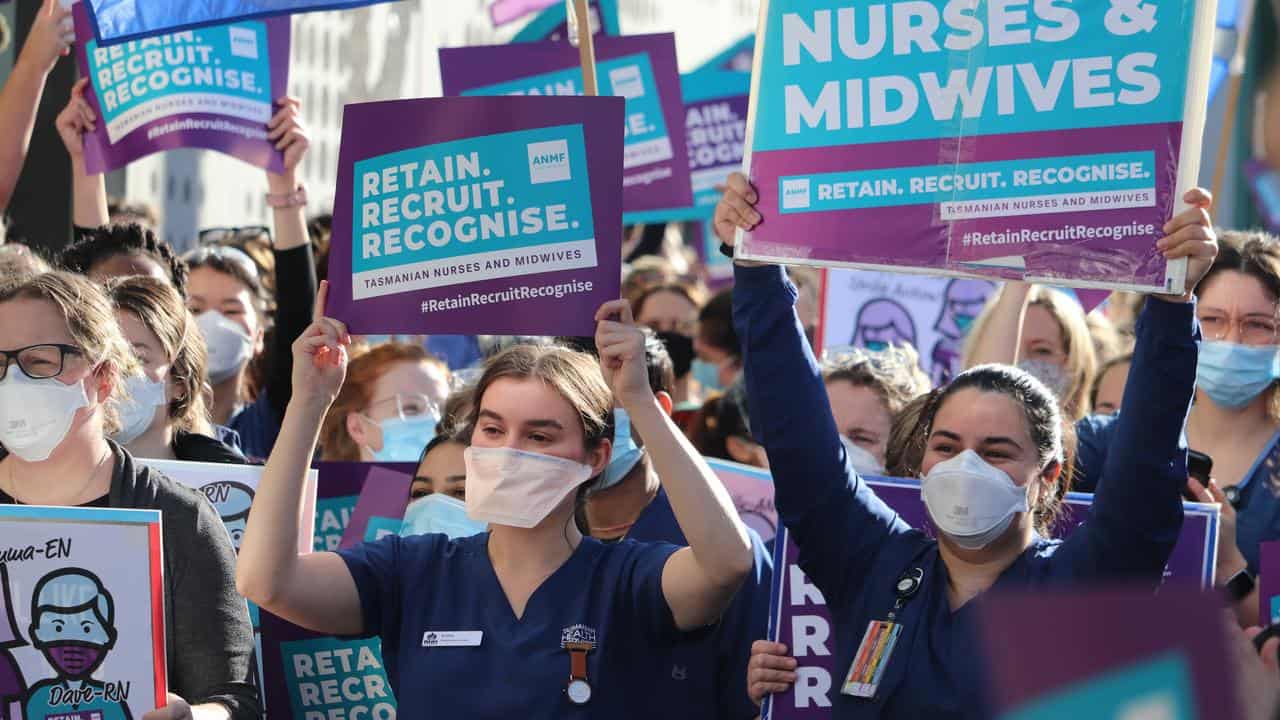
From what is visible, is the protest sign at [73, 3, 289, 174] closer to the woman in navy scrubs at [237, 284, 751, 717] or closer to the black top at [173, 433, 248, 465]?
the black top at [173, 433, 248, 465]

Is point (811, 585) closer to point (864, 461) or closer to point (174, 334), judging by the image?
point (864, 461)

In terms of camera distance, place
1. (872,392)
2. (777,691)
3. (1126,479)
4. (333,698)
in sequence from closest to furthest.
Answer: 1. (1126,479)
2. (777,691)
3. (333,698)
4. (872,392)

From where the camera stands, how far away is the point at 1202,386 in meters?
5.07

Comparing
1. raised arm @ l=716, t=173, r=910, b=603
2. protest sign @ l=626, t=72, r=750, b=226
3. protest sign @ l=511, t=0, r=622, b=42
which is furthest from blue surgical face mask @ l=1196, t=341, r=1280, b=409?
protest sign @ l=511, t=0, r=622, b=42

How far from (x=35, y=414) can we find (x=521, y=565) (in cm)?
114

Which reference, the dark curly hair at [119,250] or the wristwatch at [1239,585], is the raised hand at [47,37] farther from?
the wristwatch at [1239,585]

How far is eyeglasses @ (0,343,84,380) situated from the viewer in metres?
3.80

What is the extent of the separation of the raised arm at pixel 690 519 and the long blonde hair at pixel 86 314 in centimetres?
121

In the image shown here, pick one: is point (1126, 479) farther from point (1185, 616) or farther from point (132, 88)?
point (132, 88)

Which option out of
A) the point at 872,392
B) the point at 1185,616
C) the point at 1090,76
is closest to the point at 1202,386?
the point at 872,392

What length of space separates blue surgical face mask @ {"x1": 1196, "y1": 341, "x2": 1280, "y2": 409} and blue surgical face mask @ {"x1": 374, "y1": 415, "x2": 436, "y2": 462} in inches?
107

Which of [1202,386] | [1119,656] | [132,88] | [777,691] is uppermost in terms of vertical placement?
[132,88]

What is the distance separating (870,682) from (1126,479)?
688 millimetres

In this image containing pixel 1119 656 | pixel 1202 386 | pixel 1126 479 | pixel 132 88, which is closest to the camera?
pixel 1119 656
